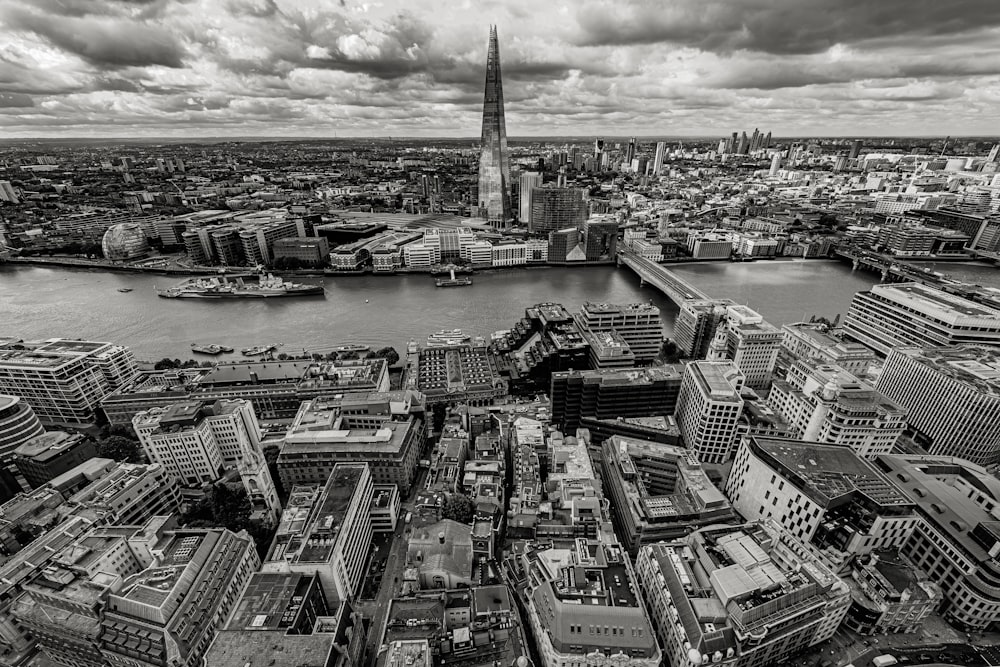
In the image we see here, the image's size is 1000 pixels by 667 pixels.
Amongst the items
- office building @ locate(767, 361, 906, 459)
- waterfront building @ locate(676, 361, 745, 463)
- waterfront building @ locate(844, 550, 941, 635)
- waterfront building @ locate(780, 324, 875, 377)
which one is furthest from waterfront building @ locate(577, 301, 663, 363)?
waterfront building @ locate(844, 550, 941, 635)

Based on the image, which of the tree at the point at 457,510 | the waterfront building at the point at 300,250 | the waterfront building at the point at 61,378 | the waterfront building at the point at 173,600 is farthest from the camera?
the waterfront building at the point at 300,250

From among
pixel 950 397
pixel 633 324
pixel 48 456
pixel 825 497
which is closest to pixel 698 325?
pixel 633 324

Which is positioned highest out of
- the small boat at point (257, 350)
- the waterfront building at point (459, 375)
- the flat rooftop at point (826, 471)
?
the flat rooftop at point (826, 471)

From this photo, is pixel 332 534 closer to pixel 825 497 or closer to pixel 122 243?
pixel 825 497

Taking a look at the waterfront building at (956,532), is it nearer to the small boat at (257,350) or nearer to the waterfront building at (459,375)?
the waterfront building at (459,375)

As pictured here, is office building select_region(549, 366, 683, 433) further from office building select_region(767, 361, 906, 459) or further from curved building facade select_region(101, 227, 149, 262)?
curved building facade select_region(101, 227, 149, 262)

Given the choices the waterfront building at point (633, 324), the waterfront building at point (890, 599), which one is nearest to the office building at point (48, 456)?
the waterfront building at point (633, 324)
